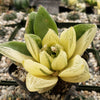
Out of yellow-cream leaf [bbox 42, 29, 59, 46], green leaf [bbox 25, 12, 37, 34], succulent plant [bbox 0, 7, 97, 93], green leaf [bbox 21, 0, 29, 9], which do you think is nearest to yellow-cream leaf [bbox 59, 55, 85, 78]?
succulent plant [bbox 0, 7, 97, 93]

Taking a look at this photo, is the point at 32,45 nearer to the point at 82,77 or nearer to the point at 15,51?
the point at 15,51

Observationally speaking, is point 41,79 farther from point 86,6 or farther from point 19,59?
point 86,6

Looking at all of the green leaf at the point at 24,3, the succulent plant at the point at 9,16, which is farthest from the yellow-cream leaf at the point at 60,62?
the green leaf at the point at 24,3

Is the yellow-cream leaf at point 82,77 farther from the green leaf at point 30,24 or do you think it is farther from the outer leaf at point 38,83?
the green leaf at point 30,24

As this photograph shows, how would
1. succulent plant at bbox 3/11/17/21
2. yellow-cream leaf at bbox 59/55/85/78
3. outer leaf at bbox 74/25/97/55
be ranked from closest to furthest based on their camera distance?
Answer: yellow-cream leaf at bbox 59/55/85/78, outer leaf at bbox 74/25/97/55, succulent plant at bbox 3/11/17/21

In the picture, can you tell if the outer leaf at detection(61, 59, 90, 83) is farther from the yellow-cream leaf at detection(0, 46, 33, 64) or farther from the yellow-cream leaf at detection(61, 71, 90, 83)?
the yellow-cream leaf at detection(0, 46, 33, 64)

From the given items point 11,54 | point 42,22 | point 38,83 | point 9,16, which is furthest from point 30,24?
point 9,16

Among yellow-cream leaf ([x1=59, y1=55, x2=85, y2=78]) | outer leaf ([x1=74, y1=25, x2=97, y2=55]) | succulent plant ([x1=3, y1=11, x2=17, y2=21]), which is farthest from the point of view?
succulent plant ([x1=3, y1=11, x2=17, y2=21])
